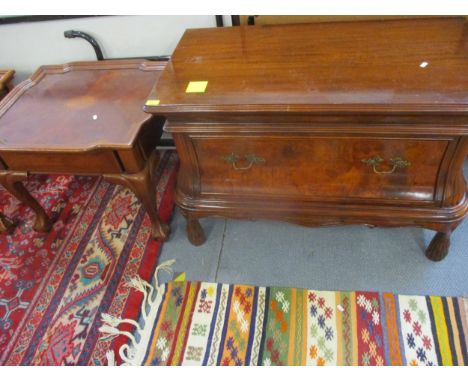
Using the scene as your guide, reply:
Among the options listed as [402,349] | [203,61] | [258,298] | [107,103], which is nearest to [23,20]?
[107,103]

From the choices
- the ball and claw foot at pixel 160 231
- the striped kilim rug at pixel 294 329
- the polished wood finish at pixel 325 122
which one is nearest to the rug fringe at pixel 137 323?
the striped kilim rug at pixel 294 329

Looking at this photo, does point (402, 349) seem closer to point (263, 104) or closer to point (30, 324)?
point (263, 104)

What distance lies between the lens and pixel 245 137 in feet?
3.30

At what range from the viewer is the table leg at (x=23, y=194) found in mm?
1300

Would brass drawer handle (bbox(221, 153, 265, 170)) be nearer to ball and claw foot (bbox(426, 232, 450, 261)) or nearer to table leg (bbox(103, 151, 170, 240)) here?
table leg (bbox(103, 151, 170, 240))

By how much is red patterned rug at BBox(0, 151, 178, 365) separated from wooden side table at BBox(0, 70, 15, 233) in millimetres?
36

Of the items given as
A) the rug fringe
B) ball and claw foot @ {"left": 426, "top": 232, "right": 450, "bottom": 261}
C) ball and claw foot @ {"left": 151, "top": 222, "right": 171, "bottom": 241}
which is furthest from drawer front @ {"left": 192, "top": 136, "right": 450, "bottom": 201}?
the rug fringe

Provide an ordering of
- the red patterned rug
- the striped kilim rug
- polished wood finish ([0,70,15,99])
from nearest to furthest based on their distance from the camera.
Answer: the striped kilim rug < the red patterned rug < polished wood finish ([0,70,15,99])

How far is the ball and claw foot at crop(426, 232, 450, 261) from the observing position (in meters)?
1.21

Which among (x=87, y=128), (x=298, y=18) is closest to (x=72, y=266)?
(x=87, y=128)

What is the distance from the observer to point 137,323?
1271 mm

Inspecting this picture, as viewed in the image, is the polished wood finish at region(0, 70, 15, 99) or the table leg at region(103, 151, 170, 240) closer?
the table leg at region(103, 151, 170, 240)

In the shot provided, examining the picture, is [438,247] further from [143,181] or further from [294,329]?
[143,181]

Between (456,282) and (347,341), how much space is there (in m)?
0.47
